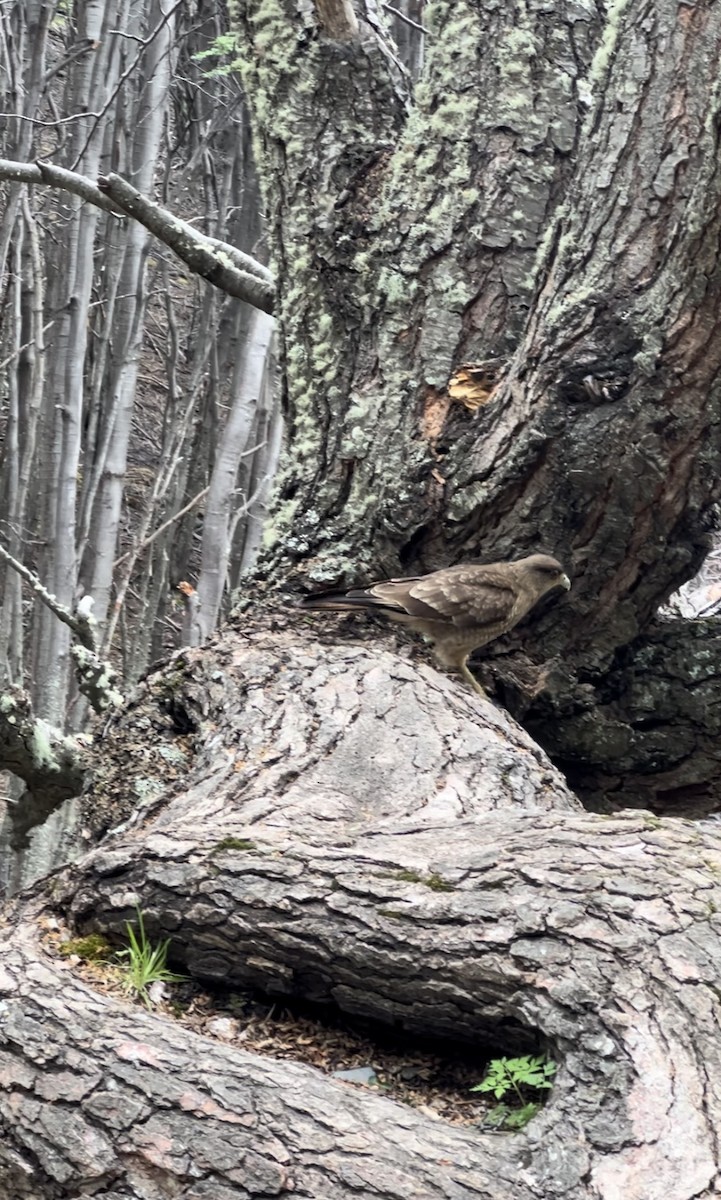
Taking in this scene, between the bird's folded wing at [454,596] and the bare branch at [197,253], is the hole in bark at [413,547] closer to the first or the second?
the bird's folded wing at [454,596]

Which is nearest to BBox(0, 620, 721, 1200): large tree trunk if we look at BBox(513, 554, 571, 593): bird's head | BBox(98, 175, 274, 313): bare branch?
BBox(513, 554, 571, 593): bird's head

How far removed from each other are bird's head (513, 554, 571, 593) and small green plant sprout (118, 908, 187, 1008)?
1.87 m

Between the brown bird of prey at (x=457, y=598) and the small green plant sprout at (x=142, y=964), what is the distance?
4.96 ft

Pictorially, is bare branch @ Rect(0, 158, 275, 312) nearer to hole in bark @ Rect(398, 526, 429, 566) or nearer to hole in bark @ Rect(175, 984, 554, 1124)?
hole in bark @ Rect(398, 526, 429, 566)

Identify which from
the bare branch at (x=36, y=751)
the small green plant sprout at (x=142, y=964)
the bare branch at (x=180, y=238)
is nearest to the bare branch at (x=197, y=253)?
the bare branch at (x=180, y=238)

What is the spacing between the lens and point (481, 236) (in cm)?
392

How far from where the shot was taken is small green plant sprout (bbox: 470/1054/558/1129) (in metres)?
1.94

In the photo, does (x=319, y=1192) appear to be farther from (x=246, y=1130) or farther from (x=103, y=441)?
(x=103, y=441)

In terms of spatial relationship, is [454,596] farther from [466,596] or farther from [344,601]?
[344,601]

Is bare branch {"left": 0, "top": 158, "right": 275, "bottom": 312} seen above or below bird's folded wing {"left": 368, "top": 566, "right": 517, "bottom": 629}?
above

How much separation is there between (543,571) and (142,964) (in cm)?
195

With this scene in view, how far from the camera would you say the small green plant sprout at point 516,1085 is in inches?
76.5

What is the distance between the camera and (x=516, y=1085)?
201cm

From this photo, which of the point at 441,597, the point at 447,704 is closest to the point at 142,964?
the point at 447,704
